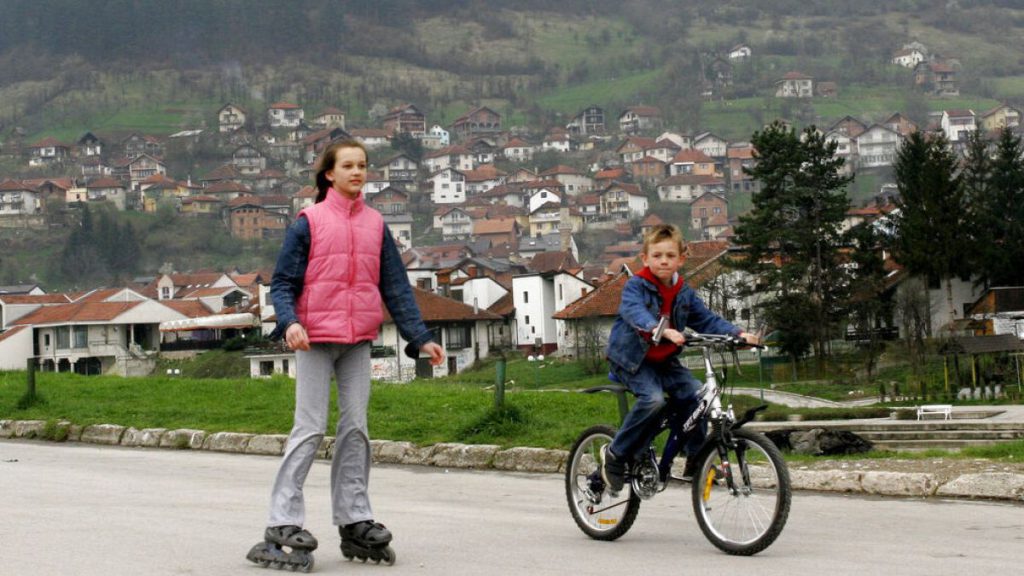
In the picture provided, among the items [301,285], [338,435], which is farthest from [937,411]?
[301,285]

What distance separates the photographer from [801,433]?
16.2 meters

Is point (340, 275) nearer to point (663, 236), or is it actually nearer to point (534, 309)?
point (663, 236)

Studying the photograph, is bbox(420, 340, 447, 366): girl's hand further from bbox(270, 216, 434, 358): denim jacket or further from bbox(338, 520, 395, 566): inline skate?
bbox(338, 520, 395, 566): inline skate

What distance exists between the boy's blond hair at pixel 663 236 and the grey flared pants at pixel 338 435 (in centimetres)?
159

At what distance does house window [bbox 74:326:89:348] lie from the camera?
274 feet

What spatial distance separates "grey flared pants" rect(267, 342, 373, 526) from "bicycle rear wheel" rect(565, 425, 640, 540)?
4.60 ft

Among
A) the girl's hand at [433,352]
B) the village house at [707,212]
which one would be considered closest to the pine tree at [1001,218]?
the girl's hand at [433,352]

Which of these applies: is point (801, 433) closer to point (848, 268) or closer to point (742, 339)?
point (742, 339)

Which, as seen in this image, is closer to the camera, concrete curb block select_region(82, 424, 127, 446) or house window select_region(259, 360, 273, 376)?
concrete curb block select_region(82, 424, 127, 446)

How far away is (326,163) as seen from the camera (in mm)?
7230

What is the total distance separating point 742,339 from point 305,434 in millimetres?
2278

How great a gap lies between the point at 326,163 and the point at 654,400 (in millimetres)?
2082

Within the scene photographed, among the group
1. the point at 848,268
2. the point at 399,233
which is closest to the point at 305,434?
the point at 848,268

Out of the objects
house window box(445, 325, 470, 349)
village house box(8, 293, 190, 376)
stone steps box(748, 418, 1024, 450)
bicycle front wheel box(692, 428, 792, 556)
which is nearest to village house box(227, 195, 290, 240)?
village house box(8, 293, 190, 376)
